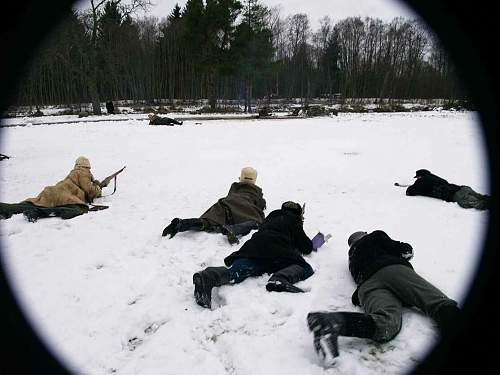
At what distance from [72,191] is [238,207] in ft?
9.87

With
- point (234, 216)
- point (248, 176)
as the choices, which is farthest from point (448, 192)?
point (234, 216)

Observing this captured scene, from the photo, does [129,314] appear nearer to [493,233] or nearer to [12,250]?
[12,250]

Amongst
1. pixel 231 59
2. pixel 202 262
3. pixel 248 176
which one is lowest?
pixel 202 262

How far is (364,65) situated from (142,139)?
4528 cm

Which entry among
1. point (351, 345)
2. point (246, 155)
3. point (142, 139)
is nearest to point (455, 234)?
point (351, 345)

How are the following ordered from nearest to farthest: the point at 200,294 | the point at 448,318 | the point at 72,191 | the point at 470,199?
1. the point at 448,318
2. the point at 200,294
3. the point at 470,199
4. the point at 72,191

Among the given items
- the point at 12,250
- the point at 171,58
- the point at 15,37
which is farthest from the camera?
the point at 171,58

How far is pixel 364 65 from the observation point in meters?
49.4

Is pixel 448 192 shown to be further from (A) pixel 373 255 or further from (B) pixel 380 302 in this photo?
(B) pixel 380 302

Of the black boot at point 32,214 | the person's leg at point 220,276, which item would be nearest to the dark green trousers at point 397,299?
the person's leg at point 220,276

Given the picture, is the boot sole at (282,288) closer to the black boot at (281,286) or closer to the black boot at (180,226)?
the black boot at (281,286)

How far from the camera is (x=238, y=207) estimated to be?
16.1ft

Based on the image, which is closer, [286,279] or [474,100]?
[286,279]

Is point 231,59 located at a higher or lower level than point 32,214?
higher
